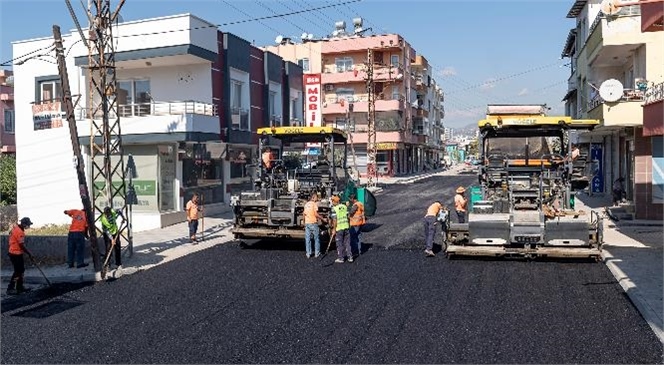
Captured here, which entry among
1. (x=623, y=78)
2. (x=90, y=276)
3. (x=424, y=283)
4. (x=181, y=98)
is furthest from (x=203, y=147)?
(x=623, y=78)

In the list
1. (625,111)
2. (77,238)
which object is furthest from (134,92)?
(625,111)

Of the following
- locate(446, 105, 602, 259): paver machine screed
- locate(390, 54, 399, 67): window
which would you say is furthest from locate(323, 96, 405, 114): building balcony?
locate(446, 105, 602, 259): paver machine screed

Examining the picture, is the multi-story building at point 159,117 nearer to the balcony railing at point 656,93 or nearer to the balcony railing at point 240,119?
the balcony railing at point 240,119

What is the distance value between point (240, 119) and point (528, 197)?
15.0 m

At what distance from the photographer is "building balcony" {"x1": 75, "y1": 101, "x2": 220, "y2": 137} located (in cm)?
2039

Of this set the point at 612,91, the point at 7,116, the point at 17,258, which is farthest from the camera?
the point at 7,116

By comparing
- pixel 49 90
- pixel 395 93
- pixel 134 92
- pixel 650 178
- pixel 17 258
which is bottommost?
pixel 17 258

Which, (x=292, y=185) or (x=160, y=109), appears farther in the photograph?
(x=160, y=109)

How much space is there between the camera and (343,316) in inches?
336

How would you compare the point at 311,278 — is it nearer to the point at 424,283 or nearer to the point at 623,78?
the point at 424,283

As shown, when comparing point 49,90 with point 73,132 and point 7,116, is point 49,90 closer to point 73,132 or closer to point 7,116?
point 73,132

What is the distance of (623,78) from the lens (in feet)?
79.0

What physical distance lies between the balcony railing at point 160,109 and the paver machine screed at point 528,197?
11241 millimetres

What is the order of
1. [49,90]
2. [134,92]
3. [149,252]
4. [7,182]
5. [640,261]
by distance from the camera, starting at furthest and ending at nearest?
[7,182] → [49,90] → [134,92] → [149,252] → [640,261]
